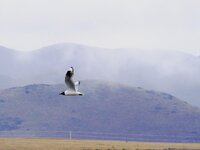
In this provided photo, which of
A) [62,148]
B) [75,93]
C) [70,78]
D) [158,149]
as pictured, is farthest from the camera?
[158,149]

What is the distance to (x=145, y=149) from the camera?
102m

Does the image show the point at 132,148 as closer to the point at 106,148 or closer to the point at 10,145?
the point at 106,148

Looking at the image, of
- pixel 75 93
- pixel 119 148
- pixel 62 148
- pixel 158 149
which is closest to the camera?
pixel 75 93

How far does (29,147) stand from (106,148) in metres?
9.84

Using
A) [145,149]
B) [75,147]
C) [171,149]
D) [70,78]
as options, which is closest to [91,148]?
[75,147]

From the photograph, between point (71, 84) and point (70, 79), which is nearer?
point (70, 79)

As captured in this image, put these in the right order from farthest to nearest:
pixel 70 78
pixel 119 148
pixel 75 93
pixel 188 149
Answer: pixel 188 149 → pixel 119 148 → pixel 75 93 → pixel 70 78

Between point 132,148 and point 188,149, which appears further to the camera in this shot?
point 188,149

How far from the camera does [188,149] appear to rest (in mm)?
120188

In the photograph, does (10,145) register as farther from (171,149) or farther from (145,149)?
(171,149)

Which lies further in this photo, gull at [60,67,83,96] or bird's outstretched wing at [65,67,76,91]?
gull at [60,67,83,96]

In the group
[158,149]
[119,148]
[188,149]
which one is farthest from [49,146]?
[188,149]

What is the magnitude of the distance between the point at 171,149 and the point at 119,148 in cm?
1545

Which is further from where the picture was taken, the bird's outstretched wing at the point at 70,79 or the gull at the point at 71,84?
the gull at the point at 71,84
